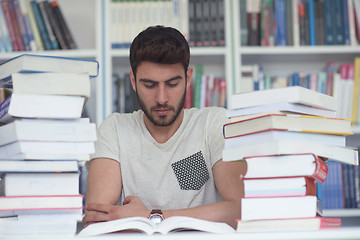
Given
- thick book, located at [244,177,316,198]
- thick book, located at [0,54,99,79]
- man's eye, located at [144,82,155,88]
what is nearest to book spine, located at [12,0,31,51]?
man's eye, located at [144,82,155,88]

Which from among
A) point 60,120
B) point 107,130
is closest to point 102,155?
point 107,130

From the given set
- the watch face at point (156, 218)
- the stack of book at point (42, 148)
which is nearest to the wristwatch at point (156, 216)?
the watch face at point (156, 218)

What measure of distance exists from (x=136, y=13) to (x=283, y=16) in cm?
76

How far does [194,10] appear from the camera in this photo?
249cm

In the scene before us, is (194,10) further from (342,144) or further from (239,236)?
(239,236)

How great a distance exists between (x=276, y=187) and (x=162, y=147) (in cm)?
82

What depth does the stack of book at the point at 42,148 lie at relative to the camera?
977mm

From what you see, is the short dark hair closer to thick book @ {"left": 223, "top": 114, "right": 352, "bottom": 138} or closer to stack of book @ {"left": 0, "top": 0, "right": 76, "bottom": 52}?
thick book @ {"left": 223, "top": 114, "right": 352, "bottom": 138}

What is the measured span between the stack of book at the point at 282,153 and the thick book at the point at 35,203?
1.13 ft

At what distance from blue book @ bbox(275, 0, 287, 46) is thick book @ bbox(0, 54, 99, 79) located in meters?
1.61

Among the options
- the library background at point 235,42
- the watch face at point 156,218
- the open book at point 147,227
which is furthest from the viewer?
the library background at point 235,42

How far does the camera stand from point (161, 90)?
1646 millimetres

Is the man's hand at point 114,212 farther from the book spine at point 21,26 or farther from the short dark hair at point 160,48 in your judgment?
the book spine at point 21,26

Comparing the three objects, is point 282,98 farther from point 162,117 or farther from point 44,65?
point 162,117
